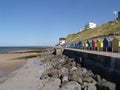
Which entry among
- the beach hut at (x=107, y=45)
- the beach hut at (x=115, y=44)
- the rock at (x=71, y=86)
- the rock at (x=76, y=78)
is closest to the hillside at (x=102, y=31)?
the beach hut at (x=107, y=45)

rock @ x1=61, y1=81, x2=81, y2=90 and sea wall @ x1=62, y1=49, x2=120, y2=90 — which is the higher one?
sea wall @ x1=62, y1=49, x2=120, y2=90

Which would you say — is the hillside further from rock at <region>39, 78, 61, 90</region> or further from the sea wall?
rock at <region>39, 78, 61, 90</region>

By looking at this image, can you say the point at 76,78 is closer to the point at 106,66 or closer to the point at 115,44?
the point at 106,66

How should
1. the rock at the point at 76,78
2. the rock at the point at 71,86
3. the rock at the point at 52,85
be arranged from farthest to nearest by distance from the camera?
the rock at the point at 52,85 → the rock at the point at 76,78 → the rock at the point at 71,86

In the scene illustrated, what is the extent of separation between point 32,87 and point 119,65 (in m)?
7.16

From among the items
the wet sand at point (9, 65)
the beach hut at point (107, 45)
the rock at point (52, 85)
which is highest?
the beach hut at point (107, 45)

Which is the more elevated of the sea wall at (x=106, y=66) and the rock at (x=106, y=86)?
the sea wall at (x=106, y=66)

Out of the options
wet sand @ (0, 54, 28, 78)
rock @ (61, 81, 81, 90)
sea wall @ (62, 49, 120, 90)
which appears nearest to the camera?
sea wall @ (62, 49, 120, 90)

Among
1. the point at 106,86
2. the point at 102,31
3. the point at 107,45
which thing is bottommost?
the point at 106,86

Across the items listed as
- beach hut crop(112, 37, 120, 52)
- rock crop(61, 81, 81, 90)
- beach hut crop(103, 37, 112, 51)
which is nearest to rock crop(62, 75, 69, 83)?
rock crop(61, 81, 81, 90)

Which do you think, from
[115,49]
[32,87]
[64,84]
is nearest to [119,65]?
[64,84]

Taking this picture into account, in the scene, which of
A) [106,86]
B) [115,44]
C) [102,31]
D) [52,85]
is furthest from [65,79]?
[102,31]

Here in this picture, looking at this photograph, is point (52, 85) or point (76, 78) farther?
point (52, 85)

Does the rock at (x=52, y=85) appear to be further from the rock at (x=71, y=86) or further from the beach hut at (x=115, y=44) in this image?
the beach hut at (x=115, y=44)
